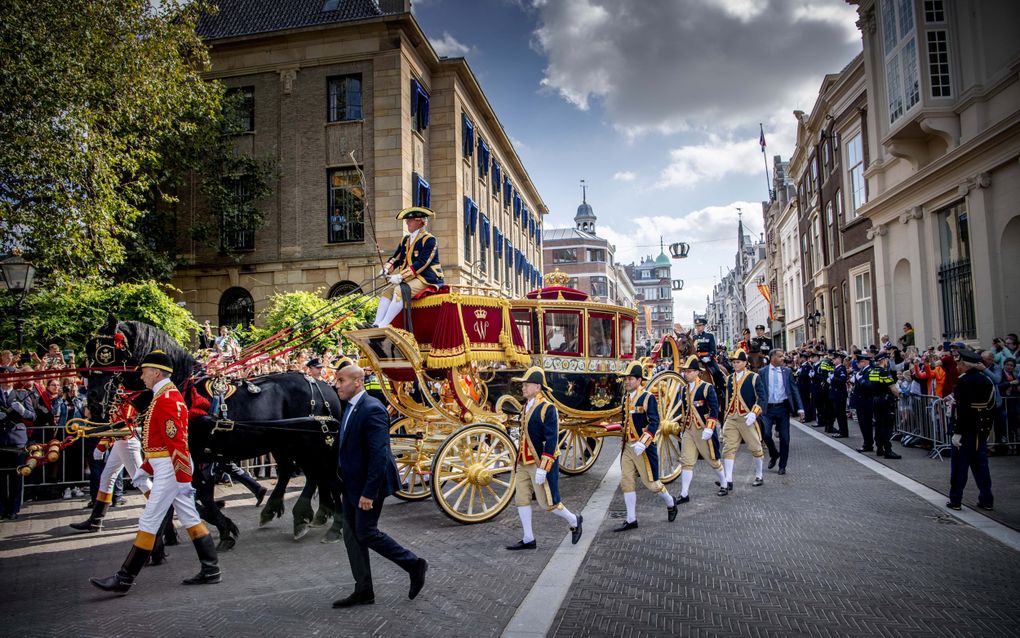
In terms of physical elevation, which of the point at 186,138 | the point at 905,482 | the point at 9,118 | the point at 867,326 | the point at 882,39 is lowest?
the point at 905,482

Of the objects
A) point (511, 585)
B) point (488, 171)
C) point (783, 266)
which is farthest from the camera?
point (783, 266)

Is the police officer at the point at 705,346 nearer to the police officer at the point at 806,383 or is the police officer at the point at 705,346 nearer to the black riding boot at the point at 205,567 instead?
the police officer at the point at 806,383

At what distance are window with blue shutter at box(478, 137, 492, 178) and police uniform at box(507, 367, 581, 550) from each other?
26510 millimetres

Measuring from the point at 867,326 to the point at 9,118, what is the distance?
2705cm

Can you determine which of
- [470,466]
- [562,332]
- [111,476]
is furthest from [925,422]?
[111,476]

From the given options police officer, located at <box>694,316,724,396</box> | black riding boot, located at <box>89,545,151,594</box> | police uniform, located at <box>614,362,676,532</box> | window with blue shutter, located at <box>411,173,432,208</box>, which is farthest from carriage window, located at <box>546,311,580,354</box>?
window with blue shutter, located at <box>411,173,432,208</box>

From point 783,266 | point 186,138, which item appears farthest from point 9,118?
point 783,266

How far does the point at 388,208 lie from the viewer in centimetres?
2327

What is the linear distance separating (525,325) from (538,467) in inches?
122

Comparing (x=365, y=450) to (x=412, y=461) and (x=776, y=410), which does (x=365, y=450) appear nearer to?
(x=412, y=461)

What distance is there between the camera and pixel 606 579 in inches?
223

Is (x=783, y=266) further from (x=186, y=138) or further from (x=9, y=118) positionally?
(x=9, y=118)

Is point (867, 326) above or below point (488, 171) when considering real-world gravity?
below

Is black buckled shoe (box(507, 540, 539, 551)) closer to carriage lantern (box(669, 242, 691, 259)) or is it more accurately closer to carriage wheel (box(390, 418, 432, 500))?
carriage wheel (box(390, 418, 432, 500))
